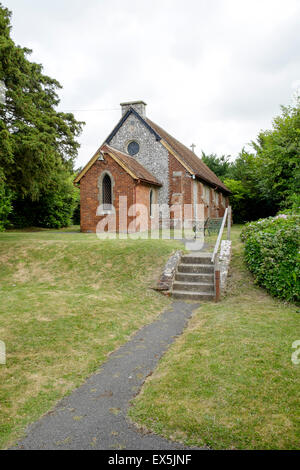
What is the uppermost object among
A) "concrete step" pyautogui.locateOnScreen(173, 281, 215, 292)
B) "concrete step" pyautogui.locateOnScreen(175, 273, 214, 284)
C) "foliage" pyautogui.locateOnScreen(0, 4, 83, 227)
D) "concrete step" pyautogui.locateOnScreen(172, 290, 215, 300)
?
"foliage" pyautogui.locateOnScreen(0, 4, 83, 227)

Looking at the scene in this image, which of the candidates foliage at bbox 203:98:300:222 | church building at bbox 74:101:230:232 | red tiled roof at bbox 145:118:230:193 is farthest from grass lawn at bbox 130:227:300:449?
red tiled roof at bbox 145:118:230:193

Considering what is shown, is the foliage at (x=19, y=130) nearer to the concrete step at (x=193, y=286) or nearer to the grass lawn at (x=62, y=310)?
the grass lawn at (x=62, y=310)

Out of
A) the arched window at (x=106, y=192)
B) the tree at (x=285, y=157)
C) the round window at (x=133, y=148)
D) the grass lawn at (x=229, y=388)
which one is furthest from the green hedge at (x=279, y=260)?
the round window at (x=133, y=148)

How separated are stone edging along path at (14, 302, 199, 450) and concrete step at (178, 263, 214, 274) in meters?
4.67

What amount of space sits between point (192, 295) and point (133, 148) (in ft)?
56.0

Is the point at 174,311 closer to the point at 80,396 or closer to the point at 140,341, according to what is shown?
the point at 140,341

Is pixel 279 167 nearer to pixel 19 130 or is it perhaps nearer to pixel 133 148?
pixel 133 148

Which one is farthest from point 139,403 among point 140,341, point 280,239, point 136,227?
point 136,227

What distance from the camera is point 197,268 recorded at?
10.8 m

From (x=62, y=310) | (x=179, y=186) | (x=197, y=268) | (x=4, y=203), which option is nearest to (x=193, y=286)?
(x=197, y=268)

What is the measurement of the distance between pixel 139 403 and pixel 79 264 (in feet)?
26.1

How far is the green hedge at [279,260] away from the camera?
27.7ft

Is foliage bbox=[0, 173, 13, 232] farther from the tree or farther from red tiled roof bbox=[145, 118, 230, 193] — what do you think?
the tree

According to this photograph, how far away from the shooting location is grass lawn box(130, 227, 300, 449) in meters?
3.58
